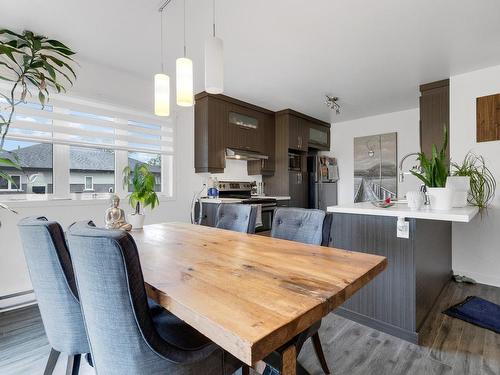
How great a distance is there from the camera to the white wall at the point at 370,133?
4449mm

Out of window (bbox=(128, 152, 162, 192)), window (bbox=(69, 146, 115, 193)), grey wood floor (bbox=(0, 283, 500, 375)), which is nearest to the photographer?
grey wood floor (bbox=(0, 283, 500, 375))

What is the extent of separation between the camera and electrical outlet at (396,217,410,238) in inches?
70.1

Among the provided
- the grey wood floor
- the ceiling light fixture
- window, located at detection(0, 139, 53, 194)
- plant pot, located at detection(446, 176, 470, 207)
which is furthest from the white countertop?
window, located at detection(0, 139, 53, 194)

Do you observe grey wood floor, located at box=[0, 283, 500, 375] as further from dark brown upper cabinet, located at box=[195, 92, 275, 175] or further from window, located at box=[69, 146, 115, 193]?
dark brown upper cabinet, located at box=[195, 92, 275, 175]

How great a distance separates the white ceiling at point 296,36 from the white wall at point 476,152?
0.21 meters

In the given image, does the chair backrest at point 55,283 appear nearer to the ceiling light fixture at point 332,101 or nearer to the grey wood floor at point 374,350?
the grey wood floor at point 374,350

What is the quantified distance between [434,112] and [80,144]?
4.29 m

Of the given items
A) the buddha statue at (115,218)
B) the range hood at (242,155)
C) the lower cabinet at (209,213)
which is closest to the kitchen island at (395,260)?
the buddha statue at (115,218)

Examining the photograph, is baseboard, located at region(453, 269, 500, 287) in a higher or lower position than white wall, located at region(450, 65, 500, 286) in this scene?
lower

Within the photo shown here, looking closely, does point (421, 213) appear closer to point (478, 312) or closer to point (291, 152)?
point (478, 312)

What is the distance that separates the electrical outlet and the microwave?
2.84 metres

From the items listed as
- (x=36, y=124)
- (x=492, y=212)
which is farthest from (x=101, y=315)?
(x=492, y=212)

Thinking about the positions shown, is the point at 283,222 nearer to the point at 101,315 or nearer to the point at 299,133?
Result: the point at 101,315

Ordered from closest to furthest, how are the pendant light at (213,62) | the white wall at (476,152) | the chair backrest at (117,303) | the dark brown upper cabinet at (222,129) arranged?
the chair backrest at (117,303)
the pendant light at (213,62)
the white wall at (476,152)
the dark brown upper cabinet at (222,129)
